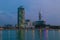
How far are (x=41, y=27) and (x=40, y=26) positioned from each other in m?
0.78

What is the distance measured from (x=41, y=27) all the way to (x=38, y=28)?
5313 millimetres

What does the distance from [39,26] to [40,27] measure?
108cm

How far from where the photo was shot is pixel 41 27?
12738cm

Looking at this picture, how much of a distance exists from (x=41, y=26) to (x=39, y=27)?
1478 mm

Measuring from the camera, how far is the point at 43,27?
127625 millimetres

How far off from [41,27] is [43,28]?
1.37m

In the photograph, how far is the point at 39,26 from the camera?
128000 mm

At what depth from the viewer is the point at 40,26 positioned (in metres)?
127

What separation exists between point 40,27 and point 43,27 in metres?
1.52

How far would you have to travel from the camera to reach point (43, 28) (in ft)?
415

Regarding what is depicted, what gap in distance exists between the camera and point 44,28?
12450 cm

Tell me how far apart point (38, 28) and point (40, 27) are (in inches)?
215

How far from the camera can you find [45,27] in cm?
12800

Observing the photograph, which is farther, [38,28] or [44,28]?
[38,28]
